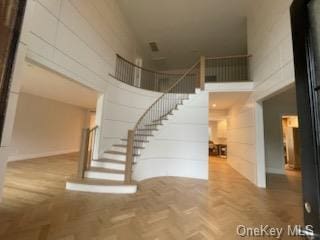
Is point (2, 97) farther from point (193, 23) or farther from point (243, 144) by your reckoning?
point (193, 23)

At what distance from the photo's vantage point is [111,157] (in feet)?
14.9

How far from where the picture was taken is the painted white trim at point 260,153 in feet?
14.0

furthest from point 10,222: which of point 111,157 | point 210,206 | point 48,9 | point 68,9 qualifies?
point 68,9

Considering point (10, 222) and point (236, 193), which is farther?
point (236, 193)

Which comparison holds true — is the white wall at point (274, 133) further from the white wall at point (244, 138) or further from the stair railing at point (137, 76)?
the stair railing at point (137, 76)

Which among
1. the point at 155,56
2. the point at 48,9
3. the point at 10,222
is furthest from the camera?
the point at 155,56

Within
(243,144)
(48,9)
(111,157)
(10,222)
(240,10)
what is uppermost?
(240,10)

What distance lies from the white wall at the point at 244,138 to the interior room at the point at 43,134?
15.6ft

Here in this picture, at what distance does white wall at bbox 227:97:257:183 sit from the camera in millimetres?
4738

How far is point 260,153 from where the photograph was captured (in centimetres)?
440

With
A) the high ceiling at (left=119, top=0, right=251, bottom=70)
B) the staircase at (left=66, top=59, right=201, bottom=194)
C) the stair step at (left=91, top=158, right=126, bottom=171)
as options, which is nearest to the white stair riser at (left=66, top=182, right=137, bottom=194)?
the staircase at (left=66, top=59, right=201, bottom=194)

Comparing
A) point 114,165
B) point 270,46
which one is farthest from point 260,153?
point 114,165

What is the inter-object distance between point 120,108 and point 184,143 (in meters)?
2.35

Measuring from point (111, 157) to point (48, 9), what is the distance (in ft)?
11.3
